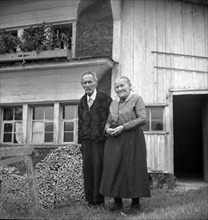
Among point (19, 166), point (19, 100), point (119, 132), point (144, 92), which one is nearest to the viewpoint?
point (119, 132)

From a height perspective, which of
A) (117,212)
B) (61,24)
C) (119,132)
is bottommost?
(117,212)

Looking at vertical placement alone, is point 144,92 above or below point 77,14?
below

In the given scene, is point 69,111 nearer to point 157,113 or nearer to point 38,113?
point 38,113

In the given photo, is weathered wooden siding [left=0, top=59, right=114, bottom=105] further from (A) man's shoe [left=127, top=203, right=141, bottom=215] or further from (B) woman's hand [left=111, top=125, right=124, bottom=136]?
(A) man's shoe [left=127, top=203, right=141, bottom=215]

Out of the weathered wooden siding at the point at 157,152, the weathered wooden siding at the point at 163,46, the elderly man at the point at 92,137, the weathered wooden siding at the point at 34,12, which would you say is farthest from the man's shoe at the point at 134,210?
the weathered wooden siding at the point at 34,12

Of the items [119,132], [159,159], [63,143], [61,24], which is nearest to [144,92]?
[159,159]

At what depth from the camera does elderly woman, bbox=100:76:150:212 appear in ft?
12.7

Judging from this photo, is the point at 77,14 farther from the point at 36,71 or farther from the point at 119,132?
A: the point at 119,132

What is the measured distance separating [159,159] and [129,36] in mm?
3550

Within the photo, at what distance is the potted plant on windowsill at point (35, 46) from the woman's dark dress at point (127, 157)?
466cm

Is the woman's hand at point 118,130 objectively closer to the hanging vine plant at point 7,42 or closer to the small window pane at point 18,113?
the small window pane at point 18,113

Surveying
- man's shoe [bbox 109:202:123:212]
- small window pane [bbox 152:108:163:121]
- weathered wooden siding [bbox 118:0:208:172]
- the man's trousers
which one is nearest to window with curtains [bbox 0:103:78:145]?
weathered wooden siding [bbox 118:0:208:172]

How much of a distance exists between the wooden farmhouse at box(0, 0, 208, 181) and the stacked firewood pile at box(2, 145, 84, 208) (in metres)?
3.15

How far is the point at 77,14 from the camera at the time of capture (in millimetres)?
8875
